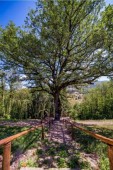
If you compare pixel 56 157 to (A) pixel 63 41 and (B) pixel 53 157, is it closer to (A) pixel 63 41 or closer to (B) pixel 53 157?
(B) pixel 53 157

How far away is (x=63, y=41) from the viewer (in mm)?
11680

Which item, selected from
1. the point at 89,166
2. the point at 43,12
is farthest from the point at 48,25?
the point at 89,166

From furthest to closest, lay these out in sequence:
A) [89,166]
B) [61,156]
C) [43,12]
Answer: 1. [43,12]
2. [61,156]
3. [89,166]

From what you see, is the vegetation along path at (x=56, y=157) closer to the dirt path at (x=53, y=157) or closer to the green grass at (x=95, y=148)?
the dirt path at (x=53, y=157)

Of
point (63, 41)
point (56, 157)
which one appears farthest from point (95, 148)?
point (63, 41)

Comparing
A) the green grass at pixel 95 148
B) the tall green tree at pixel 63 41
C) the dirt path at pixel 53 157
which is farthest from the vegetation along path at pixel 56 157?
the tall green tree at pixel 63 41

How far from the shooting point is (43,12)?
11.7 m

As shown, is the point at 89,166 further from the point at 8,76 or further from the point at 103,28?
the point at 8,76

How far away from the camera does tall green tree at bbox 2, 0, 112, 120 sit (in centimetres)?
1120

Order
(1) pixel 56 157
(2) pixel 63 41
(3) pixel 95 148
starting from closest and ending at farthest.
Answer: (1) pixel 56 157, (3) pixel 95 148, (2) pixel 63 41

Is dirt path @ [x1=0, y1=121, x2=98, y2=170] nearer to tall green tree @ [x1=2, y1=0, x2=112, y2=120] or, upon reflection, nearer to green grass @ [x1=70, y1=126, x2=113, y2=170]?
green grass @ [x1=70, y1=126, x2=113, y2=170]

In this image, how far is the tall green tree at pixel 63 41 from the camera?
1120cm

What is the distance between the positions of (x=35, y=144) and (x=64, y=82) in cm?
772

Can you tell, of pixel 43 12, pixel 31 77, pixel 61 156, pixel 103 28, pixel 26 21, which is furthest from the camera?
pixel 31 77
